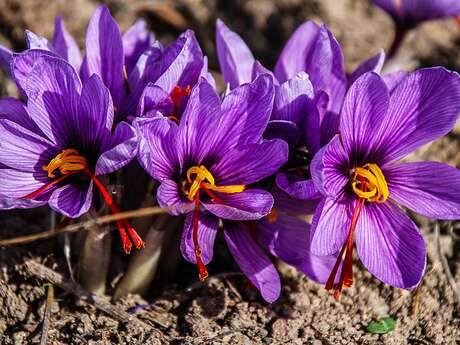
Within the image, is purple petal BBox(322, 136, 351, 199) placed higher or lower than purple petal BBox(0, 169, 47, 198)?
higher

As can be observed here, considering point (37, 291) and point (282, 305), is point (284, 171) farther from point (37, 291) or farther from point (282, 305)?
point (37, 291)

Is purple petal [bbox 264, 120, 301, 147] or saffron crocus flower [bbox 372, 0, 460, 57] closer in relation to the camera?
purple petal [bbox 264, 120, 301, 147]

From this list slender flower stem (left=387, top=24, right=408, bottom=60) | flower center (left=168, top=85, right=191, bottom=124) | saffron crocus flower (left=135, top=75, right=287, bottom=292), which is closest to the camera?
saffron crocus flower (left=135, top=75, right=287, bottom=292)

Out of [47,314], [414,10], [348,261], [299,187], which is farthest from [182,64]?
[414,10]

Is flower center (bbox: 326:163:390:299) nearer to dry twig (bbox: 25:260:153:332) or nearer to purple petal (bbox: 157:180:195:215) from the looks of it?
purple petal (bbox: 157:180:195:215)

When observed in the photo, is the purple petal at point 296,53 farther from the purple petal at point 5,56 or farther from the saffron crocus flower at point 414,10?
the purple petal at point 5,56

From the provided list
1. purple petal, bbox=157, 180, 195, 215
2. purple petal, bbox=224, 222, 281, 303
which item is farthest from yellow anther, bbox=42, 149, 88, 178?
purple petal, bbox=224, 222, 281, 303

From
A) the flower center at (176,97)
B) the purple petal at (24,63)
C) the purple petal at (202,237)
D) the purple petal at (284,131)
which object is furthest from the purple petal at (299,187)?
the purple petal at (24,63)
